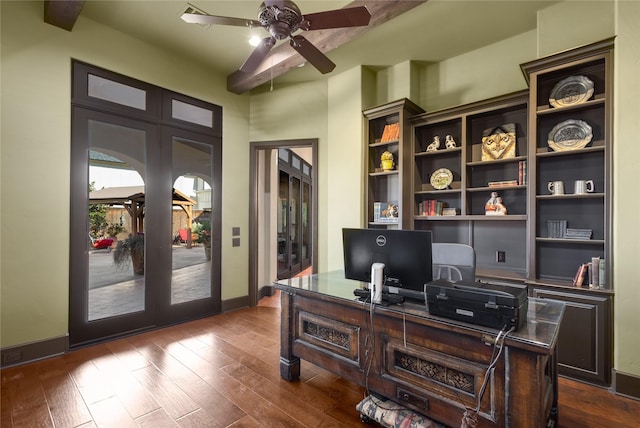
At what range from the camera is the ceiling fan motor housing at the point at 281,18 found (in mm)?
2051

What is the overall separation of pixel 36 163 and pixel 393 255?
3306mm

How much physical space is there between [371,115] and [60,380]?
4.10 m

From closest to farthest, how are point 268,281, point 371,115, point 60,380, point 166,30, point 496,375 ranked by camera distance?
point 496,375 → point 60,380 → point 166,30 → point 371,115 → point 268,281

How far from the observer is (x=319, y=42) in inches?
128

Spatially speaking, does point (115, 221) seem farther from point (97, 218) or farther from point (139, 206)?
point (139, 206)

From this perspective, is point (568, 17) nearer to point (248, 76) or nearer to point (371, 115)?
point (371, 115)

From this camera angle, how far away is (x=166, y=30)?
3426 mm

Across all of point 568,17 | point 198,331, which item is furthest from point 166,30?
point 568,17

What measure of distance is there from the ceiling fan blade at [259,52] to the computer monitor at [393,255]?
1.60 meters

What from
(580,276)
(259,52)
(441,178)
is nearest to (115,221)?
(259,52)

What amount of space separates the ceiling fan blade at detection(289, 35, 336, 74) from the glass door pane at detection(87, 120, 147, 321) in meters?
2.25

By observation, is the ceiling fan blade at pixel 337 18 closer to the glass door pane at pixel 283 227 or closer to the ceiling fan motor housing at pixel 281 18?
the ceiling fan motor housing at pixel 281 18

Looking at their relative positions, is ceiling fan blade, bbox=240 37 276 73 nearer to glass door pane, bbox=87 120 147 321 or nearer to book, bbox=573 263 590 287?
glass door pane, bbox=87 120 147 321

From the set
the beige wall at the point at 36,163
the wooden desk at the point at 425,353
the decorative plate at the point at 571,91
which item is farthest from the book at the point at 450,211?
the beige wall at the point at 36,163
